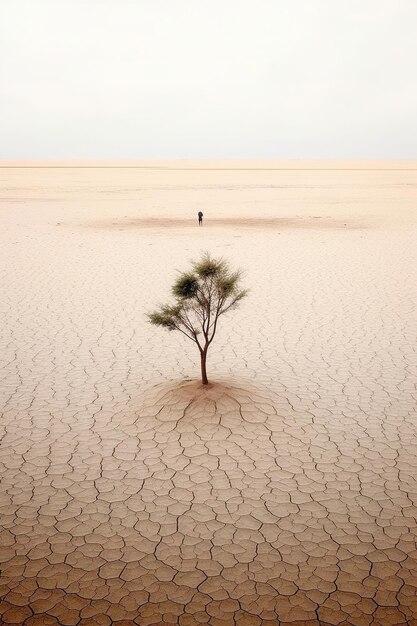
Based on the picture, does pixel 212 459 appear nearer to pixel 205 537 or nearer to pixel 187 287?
pixel 205 537

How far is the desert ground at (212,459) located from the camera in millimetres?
4305

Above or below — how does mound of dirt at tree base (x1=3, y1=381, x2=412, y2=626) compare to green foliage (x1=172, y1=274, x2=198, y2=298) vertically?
below

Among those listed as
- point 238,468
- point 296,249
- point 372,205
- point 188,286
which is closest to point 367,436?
point 238,468

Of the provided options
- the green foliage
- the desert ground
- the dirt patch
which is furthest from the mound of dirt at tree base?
the dirt patch

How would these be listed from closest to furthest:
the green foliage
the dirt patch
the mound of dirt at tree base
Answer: the mound of dirt at tree base
the green foliage
the dirt patch

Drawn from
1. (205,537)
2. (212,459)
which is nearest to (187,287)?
(212,459)

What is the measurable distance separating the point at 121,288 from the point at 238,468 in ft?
31.3

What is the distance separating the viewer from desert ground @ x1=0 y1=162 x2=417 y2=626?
169 inches

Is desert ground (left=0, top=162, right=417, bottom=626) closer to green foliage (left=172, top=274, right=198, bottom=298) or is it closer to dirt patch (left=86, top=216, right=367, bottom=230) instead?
green foliage (left=172, top=274, right=198, bottom=298)

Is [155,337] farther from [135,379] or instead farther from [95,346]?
[135,379]

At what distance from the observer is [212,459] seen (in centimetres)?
624

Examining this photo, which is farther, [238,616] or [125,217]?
[125,217]

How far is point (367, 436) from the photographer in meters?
6.73

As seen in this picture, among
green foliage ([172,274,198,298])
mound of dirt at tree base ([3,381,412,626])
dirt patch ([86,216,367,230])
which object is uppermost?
dirt patch ([86,216,367,230])
